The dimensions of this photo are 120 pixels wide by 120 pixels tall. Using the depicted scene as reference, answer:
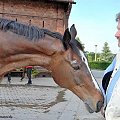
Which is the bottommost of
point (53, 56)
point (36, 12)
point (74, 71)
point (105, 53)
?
point (105, 53)

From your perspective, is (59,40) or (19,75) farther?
(19,75)

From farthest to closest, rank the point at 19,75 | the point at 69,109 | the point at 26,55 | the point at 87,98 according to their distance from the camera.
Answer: the point at 19,75 → the point at 69,109 → the point at 26,55 → the point at 87,98

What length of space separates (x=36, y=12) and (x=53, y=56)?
22447mm

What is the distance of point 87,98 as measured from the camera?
3.56 meters

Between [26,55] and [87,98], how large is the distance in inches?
33.5

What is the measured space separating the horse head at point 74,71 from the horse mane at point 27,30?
174 mm

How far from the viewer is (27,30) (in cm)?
369

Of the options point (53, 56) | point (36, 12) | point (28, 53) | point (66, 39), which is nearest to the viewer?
point (66, 39)

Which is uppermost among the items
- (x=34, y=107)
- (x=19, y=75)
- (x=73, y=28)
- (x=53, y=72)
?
(x=73, y=28)

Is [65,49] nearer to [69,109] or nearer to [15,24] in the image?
[15,24]

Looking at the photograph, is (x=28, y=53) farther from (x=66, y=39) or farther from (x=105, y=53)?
(x=105, y=53)

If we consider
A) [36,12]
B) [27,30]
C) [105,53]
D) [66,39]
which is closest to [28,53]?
[27,30]

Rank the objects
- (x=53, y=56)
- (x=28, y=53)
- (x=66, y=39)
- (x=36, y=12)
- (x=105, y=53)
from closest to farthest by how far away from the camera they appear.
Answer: (x=66, y=39) → (x=53, y=56) → (x=28, y=53) → (x=36, y=12) → (x=105, y=53)

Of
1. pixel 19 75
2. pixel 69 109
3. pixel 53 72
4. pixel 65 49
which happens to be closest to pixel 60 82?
pixel 53 72
